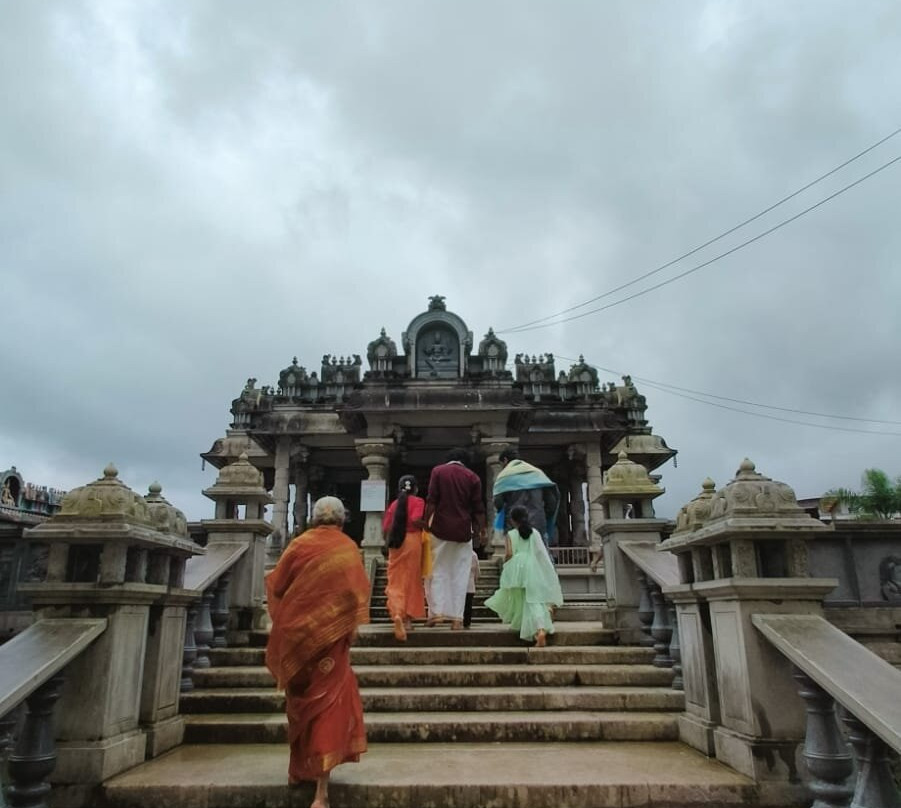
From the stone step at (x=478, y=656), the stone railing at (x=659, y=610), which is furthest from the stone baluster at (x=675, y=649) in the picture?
the stone step at (x=478, y=656)

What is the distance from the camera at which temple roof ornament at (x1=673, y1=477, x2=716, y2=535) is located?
14.3ft

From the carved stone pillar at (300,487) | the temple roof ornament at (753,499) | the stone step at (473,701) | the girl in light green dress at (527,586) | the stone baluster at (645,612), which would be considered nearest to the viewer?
the temple roof ornament at (753,499)

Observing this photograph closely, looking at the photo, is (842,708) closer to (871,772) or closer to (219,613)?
(871,772)

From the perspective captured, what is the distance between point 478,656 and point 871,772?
3.35 metres

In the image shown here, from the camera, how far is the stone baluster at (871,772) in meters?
2.75

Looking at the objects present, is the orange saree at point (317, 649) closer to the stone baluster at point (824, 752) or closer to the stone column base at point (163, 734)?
the stone column base at point (163, 734)

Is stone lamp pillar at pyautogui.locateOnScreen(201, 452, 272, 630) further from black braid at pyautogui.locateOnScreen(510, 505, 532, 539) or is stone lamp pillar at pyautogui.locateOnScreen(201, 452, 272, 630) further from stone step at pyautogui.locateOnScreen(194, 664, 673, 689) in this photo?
black braid at pyautogui.locateOnScreen(510, 505, 532, 539)

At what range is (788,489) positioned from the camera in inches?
154

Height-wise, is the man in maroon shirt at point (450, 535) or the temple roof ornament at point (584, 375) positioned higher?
the temple roof ornament at point (584, 375)

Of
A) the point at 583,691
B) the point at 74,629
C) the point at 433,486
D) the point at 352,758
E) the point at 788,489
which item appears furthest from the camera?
the point at 433,486

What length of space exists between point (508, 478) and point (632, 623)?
6.91 feet

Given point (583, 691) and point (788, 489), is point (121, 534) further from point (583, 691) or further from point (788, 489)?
point (788, 489)

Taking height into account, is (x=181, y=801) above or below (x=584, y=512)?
below

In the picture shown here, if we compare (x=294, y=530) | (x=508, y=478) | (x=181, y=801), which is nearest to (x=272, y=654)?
(x=181, y=801)
